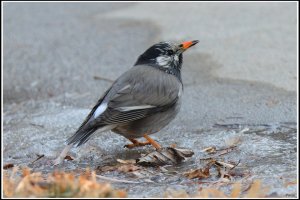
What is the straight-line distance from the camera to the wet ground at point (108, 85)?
15.1 ft

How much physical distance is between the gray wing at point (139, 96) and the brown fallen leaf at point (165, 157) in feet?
1.21

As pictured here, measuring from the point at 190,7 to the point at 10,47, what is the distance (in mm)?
2693

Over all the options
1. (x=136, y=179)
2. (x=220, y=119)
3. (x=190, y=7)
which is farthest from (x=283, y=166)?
(x=190, y=7)

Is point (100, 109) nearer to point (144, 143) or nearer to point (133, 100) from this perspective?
point (133, 100)

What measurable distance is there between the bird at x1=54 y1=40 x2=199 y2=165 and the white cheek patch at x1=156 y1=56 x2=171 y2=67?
0.08 metres

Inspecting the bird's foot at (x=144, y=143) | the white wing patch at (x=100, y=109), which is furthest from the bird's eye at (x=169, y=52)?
the white wing patch at (x=100, y=109)

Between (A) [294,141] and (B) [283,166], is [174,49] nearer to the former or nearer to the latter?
(A) [294,141]

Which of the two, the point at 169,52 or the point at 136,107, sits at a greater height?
the point at 169,52

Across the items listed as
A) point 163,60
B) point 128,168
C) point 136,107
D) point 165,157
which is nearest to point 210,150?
point 165,157

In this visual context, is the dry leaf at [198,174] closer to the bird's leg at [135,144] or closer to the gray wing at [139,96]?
the gray wing at [139,96]

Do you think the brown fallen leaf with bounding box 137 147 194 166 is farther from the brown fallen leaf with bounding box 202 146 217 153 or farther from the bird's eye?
the bird's eye

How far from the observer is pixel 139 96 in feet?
16.2

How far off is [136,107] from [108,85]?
2.21m

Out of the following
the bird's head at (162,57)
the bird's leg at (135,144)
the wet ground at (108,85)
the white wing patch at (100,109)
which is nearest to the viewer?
the wet ground at (108,85)
